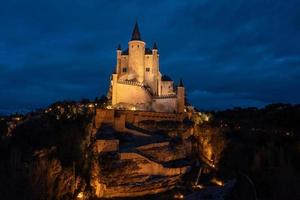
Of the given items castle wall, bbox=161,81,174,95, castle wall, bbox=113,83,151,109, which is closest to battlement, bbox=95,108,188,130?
castle wall, bbox=113,83,151,109

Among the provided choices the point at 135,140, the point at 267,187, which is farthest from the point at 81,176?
the point at 267,187

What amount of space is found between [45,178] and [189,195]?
14422 mm

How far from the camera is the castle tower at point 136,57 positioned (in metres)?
58.2

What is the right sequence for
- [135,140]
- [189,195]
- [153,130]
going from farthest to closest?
[153,130] → [135,140] → [189,195]

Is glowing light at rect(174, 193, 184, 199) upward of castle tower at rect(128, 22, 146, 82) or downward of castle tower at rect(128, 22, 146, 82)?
downward

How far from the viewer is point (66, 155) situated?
1831 inches

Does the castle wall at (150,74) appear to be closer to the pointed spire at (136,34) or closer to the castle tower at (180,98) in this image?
the pointed spire at (136,34)

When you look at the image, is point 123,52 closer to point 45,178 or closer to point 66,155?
point 66,155

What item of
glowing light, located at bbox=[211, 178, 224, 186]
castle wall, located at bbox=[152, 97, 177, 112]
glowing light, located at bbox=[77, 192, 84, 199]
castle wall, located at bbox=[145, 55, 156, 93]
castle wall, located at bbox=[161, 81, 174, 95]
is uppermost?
castle wall, located at bbox=[145, 55, 156, 93]

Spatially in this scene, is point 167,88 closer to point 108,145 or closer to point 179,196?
point 108,145

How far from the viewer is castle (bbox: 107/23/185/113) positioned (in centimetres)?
5512

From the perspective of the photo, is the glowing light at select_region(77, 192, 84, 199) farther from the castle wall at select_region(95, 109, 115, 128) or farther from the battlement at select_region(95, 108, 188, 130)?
the castle wall at select_region(95, 109, 115, 128)

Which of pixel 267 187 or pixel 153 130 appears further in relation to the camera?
pixel 153 130

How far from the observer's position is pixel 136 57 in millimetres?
58719
